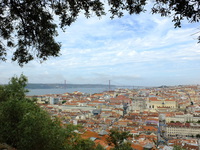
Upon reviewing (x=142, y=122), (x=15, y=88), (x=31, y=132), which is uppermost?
(x=15, y=88)

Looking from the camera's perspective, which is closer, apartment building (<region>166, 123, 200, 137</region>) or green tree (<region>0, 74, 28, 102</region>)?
green tree (<region>0, 74, 28, 102</region>)

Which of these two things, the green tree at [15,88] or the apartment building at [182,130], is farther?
the apartment building at [182,130]

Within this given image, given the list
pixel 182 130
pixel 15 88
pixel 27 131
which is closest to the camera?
pixel 27 131

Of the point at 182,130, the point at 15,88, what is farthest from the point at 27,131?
the point at 182,130

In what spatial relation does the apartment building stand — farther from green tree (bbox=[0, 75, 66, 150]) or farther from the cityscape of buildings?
green tree (bbox=[0, 75, 66, 150])

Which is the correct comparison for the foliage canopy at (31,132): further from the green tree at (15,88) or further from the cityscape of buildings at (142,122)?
the green tree at (15,88)

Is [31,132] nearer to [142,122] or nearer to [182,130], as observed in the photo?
[182,130]

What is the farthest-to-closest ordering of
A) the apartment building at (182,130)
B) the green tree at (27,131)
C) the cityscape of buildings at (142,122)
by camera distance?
the apartment building at (182,130), the cityscape of buildings at (142,122), the green tree at (27,131)

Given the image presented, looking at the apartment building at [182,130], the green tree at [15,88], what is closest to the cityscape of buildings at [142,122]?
the apartment building at [182,130]

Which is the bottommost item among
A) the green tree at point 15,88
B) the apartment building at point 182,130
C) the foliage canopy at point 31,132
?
the apartment building at point 182,130

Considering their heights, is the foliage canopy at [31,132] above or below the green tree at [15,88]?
below

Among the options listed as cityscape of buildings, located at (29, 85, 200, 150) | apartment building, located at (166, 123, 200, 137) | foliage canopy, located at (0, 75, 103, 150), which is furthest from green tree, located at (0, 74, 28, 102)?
apartment building, located at (166, 123, 200, 137)

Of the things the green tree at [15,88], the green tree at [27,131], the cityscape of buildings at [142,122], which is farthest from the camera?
the cityscape of buildings at [142,122]

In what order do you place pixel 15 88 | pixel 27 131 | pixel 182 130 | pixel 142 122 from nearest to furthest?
1. pixel 27 131
2. pixel 15 88
3. pixel 182 130
4. pixel 142 122
